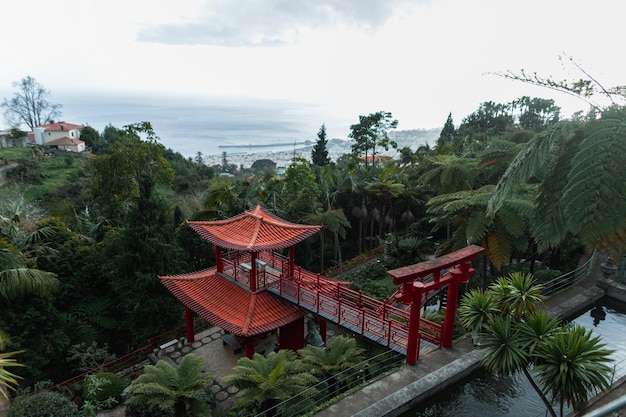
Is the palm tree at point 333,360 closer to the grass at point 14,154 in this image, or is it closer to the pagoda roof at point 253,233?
the pagoda roof at point 253,233

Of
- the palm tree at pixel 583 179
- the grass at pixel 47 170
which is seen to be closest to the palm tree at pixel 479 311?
the palm tree at pixel 583 179

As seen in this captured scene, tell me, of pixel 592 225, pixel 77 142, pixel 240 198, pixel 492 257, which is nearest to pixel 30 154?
pixel 77 142

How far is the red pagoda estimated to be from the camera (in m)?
10.8

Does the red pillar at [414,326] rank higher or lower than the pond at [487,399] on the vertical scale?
higher

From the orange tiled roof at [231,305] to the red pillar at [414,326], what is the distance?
371 centimetres

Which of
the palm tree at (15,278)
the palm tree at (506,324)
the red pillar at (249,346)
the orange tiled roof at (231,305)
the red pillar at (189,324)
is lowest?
the red pillar at (189,324)

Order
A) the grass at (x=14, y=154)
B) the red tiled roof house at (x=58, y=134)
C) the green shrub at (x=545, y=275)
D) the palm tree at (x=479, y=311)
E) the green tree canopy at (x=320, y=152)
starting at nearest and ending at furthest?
1. the palm tree at (x=479, y=311)
2. the green shrub at (x=545, y=275)
3. the green tree canopy at (x=320, y=152)
4. the grass at (x=14, y=154)
5. the red tiled roof house at (x=58, y=134)

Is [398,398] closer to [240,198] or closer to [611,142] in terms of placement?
[611,142]

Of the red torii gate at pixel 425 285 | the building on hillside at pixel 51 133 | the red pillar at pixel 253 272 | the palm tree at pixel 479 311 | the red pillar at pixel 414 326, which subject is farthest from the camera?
the building on hillside at pixel 51 133

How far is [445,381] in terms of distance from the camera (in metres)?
7.73

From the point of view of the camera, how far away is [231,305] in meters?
11.4

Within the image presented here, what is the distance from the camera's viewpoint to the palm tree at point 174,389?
8000 mm

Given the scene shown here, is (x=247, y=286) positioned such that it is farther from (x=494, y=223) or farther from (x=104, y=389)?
(x=494, y=223)

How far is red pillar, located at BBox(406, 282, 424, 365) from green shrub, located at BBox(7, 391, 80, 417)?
8.00m
